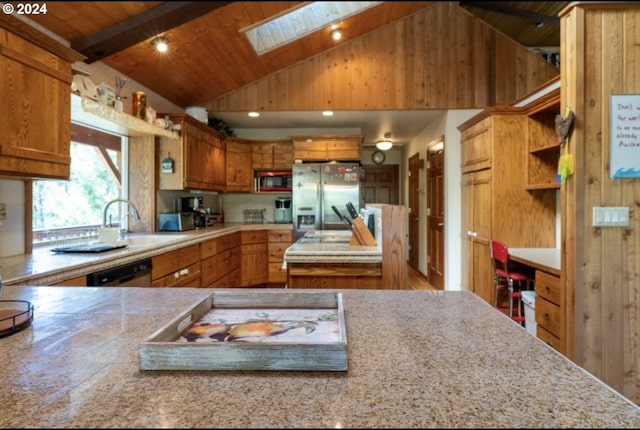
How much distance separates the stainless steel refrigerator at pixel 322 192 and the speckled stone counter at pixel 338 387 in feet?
13.1

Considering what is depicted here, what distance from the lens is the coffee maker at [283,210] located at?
17.3ft

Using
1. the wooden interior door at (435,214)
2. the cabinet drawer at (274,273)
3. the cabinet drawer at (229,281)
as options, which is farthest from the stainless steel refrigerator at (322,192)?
the wooden interior door at (435,214)

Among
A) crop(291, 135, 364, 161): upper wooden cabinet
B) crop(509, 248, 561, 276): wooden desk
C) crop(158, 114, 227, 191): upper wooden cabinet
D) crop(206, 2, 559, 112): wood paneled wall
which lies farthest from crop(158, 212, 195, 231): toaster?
crop(509, 248, 561, 276): wooden desk

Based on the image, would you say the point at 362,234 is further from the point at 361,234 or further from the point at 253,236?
the point at 253,236

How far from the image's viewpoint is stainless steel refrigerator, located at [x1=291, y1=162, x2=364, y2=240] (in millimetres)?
4816

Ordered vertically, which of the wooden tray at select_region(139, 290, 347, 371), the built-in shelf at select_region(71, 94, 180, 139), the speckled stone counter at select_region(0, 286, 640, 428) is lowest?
the speckled stone counter at select_region(0, 286, 640, 428)

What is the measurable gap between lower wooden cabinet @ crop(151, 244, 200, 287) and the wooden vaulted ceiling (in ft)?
5.22

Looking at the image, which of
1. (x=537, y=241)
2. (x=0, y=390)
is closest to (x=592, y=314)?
(x=537, y=241)

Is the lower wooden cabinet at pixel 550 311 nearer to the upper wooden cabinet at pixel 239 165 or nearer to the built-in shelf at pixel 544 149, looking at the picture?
the built-in shelf at pixel 544 149

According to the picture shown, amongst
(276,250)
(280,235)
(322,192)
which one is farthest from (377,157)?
(276,250)

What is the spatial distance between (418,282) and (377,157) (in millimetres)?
3033

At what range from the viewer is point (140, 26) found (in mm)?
1861

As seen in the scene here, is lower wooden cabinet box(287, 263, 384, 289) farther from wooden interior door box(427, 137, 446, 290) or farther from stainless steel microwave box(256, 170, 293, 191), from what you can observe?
stainless steel microwave box(256, 170, 293, 191)

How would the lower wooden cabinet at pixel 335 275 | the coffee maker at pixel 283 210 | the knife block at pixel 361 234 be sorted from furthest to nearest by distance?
the coffee maker at pixel 283 210
the knife block at pixel 361 234
the lower wooden cabinet at pixel 335 275
